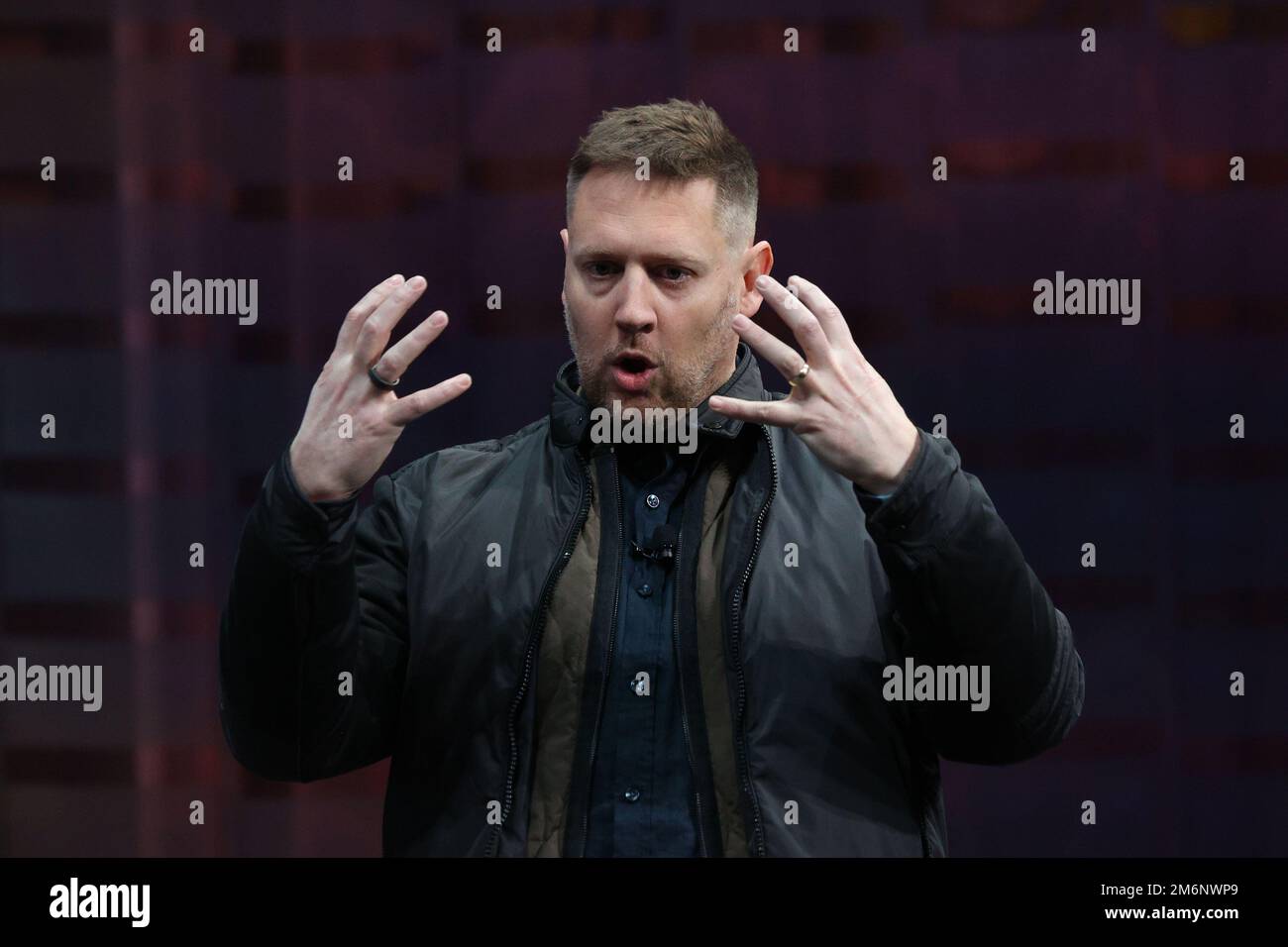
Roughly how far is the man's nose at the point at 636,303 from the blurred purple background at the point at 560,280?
75 centimetres

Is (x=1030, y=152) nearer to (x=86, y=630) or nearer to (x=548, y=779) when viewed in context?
(x=548, y=779)

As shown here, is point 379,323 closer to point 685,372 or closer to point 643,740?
point 685,372

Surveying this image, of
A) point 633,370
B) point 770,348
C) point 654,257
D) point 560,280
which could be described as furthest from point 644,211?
point 560,280

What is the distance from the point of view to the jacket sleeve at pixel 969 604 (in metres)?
1.71

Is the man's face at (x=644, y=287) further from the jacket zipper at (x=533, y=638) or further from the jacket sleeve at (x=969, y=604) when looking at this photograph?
the jacket sleeve at (x=969, y=604)

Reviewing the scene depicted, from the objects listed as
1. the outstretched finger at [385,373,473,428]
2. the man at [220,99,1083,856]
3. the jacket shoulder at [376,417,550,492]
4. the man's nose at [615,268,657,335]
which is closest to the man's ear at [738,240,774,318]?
the man at [220,99,1083,856]

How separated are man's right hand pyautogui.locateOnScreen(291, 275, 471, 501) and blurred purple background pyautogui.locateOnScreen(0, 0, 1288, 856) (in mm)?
886

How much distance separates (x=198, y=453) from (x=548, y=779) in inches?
44.5

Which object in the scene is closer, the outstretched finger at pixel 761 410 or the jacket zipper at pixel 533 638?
the outstretched finger at pixel 761 410

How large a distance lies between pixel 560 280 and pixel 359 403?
958mm

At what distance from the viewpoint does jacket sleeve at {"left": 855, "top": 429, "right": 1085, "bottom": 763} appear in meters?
1.71

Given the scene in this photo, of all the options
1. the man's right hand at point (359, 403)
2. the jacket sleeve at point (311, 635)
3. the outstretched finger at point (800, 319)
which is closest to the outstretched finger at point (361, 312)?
the man's right hand at point (359, 403)

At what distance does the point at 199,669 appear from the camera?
2.72 metres

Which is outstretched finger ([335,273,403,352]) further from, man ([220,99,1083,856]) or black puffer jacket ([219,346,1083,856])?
black puffer jacket ([219,346,1083,856])
